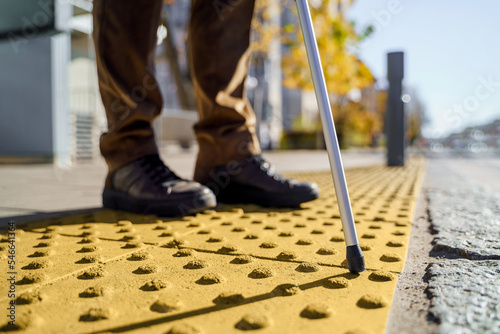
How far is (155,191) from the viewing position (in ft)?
5.48

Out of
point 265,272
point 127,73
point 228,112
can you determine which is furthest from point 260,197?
point 265,272

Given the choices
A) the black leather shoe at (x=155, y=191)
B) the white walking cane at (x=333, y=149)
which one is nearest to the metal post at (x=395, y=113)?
the black leather shoe at (x=155, y=191)

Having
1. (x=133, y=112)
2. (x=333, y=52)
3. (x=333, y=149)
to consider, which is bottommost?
(x=333, y=149)

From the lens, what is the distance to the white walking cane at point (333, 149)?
0.87 meters

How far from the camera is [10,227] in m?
1.44

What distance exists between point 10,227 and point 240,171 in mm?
990

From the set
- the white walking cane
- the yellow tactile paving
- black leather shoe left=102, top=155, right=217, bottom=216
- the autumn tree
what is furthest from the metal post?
the autumn tree

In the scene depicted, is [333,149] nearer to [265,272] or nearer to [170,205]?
[265,272]

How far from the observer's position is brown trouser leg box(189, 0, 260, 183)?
198cm

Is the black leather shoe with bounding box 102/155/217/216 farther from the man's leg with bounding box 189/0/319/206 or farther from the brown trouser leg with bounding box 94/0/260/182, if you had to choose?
the man's leg with bounding box 189/0/319/206

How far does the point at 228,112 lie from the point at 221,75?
0.60ft

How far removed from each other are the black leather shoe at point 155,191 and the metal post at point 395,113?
15.7 feet

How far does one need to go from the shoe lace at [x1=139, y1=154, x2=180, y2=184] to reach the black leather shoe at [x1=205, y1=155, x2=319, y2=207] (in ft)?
1.05

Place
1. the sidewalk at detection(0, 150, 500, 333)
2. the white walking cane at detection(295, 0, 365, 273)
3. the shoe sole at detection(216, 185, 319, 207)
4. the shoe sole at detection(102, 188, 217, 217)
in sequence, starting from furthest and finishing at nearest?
the shoe sole at detection(216, 185, 319, 207) → the shoe sole at detection(102, 188, 217, 217) → the white walking cane at detection(295, 0, 365, 273) → the sidewalk at detection(0, 150, 500, 333)
